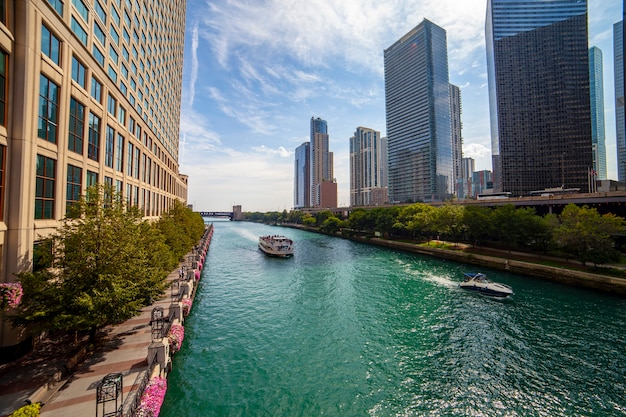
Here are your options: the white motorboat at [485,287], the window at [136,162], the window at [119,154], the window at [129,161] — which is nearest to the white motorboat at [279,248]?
the window at [136,162]

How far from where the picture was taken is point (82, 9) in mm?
25922

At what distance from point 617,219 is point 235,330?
55465 mm

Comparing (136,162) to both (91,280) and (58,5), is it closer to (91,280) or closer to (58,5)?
(58,5)

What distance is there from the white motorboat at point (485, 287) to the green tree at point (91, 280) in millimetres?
37234

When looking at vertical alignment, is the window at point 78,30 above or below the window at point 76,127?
above

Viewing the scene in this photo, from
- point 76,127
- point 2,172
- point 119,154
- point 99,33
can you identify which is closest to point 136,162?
point 119,154

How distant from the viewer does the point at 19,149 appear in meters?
15.8

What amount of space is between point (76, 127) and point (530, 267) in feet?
205

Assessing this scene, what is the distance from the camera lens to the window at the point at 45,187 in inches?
710

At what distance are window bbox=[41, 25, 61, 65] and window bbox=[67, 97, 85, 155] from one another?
342 cm

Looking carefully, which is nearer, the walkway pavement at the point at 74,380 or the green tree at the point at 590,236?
the walkway pavement at the point at 74,380

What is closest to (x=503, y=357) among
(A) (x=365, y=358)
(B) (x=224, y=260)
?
(A) (x=365, y=358)

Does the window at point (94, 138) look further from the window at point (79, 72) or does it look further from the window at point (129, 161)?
the window at point (129, 161)

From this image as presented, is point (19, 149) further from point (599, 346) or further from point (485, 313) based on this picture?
point (599, 346)
